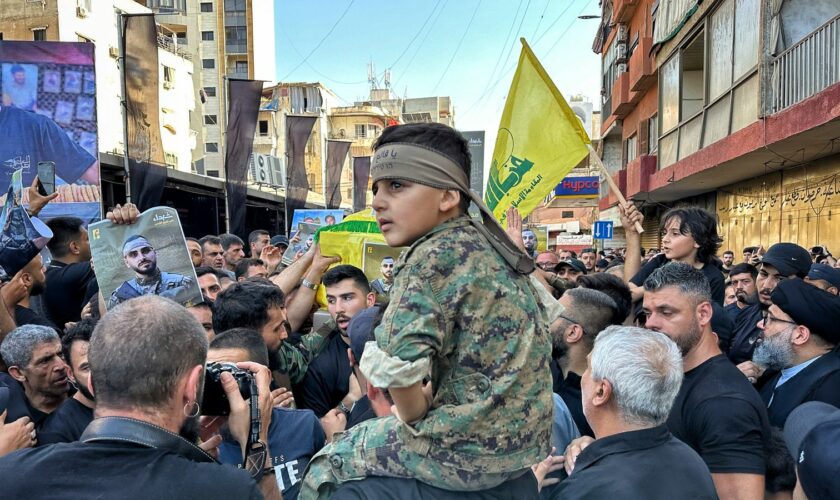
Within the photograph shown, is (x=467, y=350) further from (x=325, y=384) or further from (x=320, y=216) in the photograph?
(x=320, y=216)

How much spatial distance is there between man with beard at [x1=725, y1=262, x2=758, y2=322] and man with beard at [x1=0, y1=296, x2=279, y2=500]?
5.70 meters

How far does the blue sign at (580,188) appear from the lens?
37.4m

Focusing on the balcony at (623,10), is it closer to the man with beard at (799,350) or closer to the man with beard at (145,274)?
the man with beard at (799,350)

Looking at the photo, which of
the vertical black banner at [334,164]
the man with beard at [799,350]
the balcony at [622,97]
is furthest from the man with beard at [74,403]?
the balcony at [622,97]

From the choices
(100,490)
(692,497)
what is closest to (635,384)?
(692,497)

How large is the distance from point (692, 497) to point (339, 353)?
2463 millimetres

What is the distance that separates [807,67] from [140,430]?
35.7ft

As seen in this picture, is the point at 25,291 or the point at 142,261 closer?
the point at 142,261

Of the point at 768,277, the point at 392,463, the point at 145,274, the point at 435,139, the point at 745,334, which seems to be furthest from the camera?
the point at 768,277

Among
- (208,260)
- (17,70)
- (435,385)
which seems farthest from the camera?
(17,70)

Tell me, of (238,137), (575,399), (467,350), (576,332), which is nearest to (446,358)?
(467,350)

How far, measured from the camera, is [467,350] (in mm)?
1828

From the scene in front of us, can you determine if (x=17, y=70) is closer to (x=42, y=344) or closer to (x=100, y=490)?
(x=42, y=344)

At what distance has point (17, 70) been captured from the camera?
8.30 m
